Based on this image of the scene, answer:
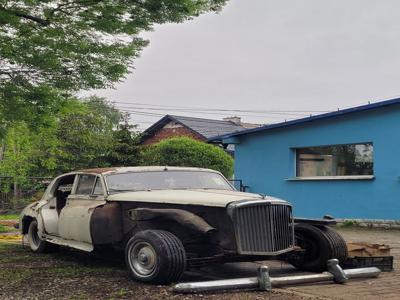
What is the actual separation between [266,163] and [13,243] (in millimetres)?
10265

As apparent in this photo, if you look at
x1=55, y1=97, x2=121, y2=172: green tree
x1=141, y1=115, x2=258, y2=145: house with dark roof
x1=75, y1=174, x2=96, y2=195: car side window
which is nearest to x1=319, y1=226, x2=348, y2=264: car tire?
x1=75, y1=174, x2=96, y2=195: car side window

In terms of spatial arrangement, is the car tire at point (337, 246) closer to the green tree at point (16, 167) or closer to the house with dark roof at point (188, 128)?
the green tree at point (16, 167)

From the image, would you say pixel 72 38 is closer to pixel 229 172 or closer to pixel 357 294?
pixel 357 294

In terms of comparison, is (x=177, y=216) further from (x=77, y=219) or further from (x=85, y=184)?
(x=85, y=184)

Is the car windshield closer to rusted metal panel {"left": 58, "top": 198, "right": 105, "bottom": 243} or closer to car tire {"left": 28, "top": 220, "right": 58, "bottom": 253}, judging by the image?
rusted metal panel {"left": 58, "top": 198, "right": 105, "bottom": 243}

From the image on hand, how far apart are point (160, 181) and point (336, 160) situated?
10.2 meters

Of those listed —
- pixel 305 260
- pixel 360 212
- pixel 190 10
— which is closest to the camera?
pixel 305 260

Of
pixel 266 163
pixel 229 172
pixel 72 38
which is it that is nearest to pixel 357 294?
pixel 72 38

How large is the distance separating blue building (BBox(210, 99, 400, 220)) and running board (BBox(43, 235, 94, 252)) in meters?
9.98

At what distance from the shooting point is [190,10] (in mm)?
11109

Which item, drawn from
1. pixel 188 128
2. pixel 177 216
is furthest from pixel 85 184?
pixel 188 128

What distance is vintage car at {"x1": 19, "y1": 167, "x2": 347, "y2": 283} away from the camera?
6.95 m

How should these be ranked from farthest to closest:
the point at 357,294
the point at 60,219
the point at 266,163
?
the point at 266,163 → the point at 60,219 → the point at 357,294

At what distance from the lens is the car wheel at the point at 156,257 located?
665 centimetres
